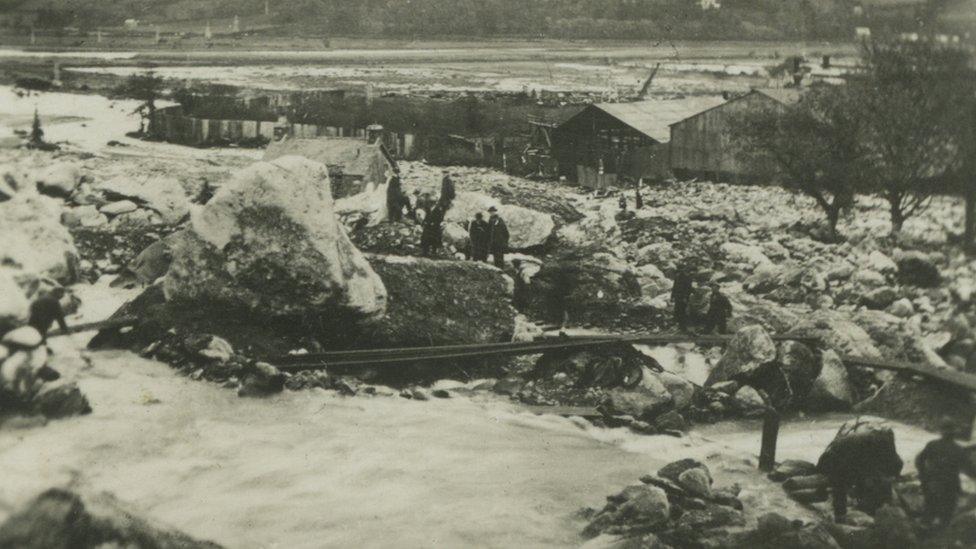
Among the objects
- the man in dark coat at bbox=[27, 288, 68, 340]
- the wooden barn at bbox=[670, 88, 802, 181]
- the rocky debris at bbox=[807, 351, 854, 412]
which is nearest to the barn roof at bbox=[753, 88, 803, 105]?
the wooden barn at bbox=[670, 88, 802, 181]

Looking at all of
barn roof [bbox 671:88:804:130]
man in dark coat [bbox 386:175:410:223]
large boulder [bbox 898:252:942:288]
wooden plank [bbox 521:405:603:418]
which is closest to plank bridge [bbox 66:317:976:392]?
wooden plank [bbox 521:405:603:418]

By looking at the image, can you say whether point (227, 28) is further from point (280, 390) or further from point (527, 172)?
point (280, 390)

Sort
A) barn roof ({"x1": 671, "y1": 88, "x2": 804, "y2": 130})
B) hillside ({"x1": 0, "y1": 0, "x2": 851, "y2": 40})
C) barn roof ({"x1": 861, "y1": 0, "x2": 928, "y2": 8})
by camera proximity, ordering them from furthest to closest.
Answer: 1. hillside ({"x1": 0, "y1": 0, "x2": 851, "y2": 40})
2. barn roof ({"x1": 671, "y1": 88, "x2": 804, "y2": 130})
3. barn roof ({"x1": 861, "y1": 0, "x2": 928, "y2": 8})

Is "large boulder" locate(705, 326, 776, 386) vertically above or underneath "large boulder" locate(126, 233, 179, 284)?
underneath

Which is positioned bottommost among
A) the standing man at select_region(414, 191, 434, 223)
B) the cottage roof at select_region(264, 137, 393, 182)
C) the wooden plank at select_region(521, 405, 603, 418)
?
the wooden plank at select_region(521, 405, 603, 418)

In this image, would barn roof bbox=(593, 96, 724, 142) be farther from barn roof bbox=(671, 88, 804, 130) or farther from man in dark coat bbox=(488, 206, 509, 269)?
man in dark coat bbox=(488, 206, 509, 269)

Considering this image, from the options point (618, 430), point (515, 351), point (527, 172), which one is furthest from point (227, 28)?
point (618, 430)

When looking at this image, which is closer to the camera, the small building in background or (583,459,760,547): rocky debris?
(583,459,760,547): rocky debris

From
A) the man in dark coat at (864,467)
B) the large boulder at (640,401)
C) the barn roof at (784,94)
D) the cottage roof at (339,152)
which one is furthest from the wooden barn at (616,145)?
the man in dark coat at (864,467)

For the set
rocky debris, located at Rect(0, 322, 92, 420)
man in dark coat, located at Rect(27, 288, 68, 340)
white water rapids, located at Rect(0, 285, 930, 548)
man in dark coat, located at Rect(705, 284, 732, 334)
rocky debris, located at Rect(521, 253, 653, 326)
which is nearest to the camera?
rocky debris, located at Rect(0, 322, 92, 420)
